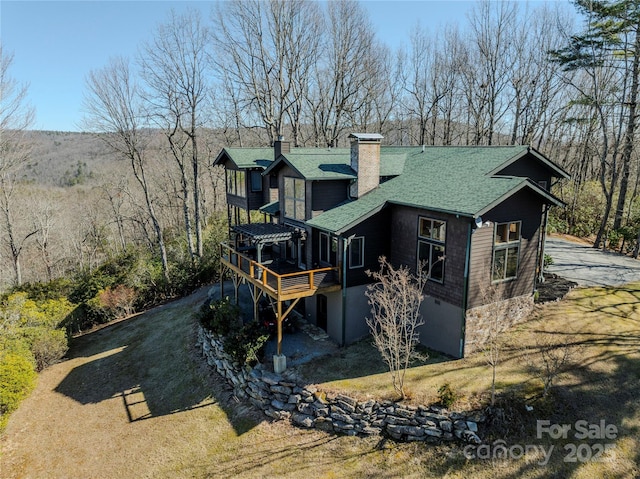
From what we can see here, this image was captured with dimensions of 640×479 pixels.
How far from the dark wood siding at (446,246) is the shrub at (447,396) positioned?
2844 mm

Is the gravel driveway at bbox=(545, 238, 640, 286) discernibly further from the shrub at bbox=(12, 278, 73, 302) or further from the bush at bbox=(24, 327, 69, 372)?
the shrub at bbox=(12, 278, 73, 302)

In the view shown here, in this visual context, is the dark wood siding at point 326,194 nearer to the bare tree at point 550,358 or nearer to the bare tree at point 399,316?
the bare tree at point 399,316

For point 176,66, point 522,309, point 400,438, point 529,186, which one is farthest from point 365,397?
point 176,66

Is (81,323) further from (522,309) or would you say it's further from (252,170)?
(522,309)

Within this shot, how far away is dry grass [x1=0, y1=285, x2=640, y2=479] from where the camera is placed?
33.6ft

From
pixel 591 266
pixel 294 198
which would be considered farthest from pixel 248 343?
pixel 591 266

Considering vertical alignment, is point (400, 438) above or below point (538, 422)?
below

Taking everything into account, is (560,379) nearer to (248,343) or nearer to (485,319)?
(485,319)

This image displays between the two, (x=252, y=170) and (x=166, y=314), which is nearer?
(x=252, y=170)

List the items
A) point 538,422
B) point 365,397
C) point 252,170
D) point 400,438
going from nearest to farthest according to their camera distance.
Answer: point 538,422 < point 400,438 < point 365,397 < point 252,170

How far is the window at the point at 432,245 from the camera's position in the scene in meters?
13.2

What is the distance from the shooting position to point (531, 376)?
460 inches

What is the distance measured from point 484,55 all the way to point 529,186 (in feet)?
78.9

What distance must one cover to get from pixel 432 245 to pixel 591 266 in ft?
38.1
